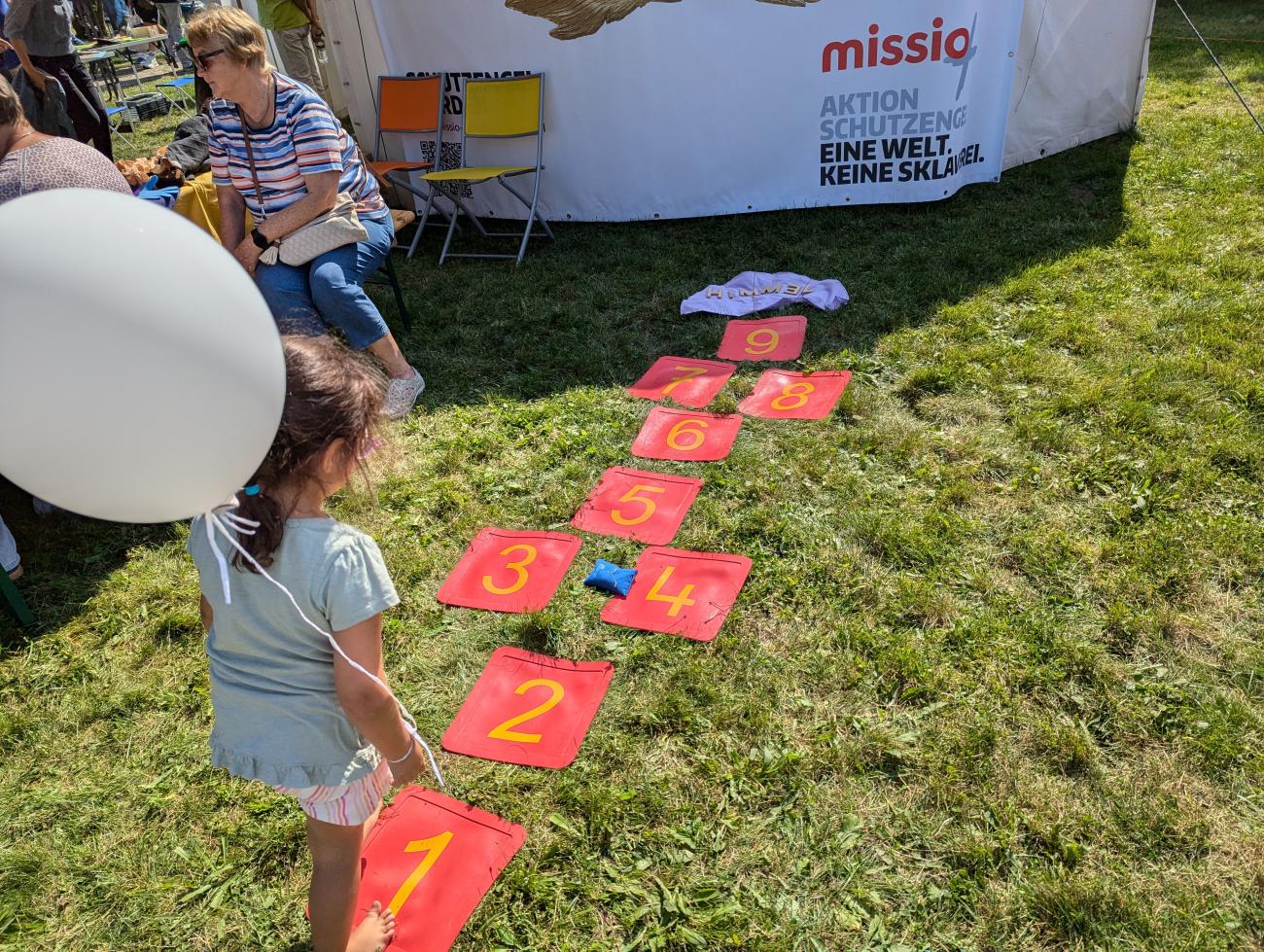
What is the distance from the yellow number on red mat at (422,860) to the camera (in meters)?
2.26

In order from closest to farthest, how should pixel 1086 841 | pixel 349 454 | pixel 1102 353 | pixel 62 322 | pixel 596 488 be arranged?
1. pixel 62 322
2. pixel 349 454
3. pixel 1086 841
4. pixel 596 488
5. pixel 1102 353

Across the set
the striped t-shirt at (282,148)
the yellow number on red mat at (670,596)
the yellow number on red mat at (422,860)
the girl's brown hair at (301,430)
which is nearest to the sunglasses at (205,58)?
the striped t-shirt at (282,148)

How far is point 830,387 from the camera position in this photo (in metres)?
4.23

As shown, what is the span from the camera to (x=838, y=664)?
9.13 feet

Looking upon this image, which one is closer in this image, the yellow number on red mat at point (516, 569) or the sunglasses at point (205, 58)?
the yellow number on red mat at point (516, 569)

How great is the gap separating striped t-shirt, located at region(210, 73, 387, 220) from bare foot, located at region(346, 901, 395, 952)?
3.08m

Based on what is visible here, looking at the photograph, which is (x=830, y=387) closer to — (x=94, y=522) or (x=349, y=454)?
(x=349, y=454)

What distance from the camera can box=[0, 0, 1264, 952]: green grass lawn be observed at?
2.21 metres

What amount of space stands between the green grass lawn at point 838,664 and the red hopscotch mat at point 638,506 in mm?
79

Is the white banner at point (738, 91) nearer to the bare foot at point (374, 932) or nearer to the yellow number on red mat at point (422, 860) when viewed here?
the yellow number on red mat at point (422, 860)

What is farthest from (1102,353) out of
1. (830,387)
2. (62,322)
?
(62,322)

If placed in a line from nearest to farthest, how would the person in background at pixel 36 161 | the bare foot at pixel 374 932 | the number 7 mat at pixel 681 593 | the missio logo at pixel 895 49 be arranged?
the bare foot at pixel 374 932, the number 7 mat at pixel 681 593, the person in background at pixel 36 161, the missio logo at pixel 895 49

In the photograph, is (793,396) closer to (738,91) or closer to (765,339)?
(765,339)

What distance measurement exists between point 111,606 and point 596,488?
76.8 inches
